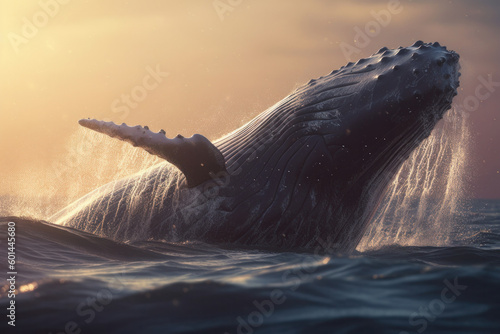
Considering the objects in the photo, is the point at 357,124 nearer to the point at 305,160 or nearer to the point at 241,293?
the point at 305,160

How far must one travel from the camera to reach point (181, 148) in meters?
6.28

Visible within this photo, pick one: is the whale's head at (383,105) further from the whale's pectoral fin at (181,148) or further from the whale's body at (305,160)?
the whale's pectoral fin at (181,148)

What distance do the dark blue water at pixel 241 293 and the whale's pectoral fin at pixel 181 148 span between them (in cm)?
106

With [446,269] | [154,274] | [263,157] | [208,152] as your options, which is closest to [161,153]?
[208,152]

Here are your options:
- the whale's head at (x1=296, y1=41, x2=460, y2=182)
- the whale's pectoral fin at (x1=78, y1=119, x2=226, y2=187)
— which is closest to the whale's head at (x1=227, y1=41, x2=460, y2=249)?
the whale's head at (x1=296, y1=41, x2=460, y2=182)

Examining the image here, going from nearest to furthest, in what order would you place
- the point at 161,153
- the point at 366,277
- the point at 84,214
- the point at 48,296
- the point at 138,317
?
the point at 138,317, the point at 48,296, the point at 366,277, the point at 161,153, the point at 84,214

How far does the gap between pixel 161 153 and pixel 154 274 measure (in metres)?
1.86

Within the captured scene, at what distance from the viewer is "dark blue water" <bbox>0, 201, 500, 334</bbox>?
3.59 m

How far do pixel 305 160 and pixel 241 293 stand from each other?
9.05ft

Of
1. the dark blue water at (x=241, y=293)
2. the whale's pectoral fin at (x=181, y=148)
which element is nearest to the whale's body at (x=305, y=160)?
the whale's pectoral fin at (x=181, y=148)

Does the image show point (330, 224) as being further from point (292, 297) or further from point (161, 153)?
point (292, 297)

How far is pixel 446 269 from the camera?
5078 millimetres

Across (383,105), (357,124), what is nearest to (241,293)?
(357,124)

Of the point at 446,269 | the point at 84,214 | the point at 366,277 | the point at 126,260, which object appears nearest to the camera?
the point at 366,277
